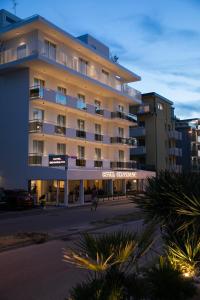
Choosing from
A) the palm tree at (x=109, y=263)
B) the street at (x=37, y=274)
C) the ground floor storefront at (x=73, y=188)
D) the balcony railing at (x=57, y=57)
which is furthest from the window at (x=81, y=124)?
the palm tree at (x=109, y=263)

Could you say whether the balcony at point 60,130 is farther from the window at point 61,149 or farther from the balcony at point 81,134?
the balcony at point 81,134

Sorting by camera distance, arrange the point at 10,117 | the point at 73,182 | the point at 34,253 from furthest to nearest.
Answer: the point at 73,182
the point at 10,117
the point at 34,253

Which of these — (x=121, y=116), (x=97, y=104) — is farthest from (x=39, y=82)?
(x=121, y=116)

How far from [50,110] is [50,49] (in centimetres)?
570

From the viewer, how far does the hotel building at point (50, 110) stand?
33.2 m

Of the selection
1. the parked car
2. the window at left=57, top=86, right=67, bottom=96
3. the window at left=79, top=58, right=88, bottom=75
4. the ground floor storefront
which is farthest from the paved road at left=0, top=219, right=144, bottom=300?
the window at left=79, top=58, right=88, bottom=75

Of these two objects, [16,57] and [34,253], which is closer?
[34,253]

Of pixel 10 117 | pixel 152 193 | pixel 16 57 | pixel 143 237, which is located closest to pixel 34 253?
pixel 152 193

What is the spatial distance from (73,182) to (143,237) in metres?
35.5

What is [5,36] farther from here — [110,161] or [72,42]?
[110,161]

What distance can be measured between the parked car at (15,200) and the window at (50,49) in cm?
1312

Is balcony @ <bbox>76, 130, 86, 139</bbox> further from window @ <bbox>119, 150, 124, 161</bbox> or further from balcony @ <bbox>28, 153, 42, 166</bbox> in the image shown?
window @ <bbox>119, 150, 124, 161</bbox>

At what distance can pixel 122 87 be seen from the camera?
47.2 metres

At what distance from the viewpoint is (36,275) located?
9.20 metres
